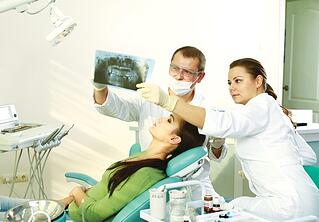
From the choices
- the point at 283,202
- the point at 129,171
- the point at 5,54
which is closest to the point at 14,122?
Answer: the point at 5,54

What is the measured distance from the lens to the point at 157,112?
2012 mm

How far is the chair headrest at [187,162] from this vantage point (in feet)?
5.31

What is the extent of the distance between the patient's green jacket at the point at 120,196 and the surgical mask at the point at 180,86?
38 cm

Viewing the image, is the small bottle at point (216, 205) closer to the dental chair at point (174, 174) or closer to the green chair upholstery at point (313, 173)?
the dental chair at point (174, 174)

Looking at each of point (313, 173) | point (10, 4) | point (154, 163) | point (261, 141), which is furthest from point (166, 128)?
point (10, 4)

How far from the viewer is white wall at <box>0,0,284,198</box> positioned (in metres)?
2.82

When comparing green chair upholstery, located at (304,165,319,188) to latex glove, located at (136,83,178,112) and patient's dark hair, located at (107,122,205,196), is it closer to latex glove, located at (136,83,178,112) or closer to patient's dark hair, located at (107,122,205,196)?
patient's dark hair, located at (107,122,205,196)

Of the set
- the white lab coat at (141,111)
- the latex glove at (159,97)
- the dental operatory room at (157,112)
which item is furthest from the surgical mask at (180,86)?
the latex glove at (159,97)

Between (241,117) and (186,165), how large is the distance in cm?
30

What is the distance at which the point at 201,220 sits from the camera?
4.33ft

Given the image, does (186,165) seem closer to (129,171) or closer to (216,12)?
(129,171)

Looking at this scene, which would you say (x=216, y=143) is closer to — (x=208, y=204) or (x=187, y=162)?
(x=187, y=162)

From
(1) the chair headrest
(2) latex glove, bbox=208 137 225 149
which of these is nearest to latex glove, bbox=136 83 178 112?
(1) the chair headrest

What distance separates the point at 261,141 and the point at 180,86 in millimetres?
441
